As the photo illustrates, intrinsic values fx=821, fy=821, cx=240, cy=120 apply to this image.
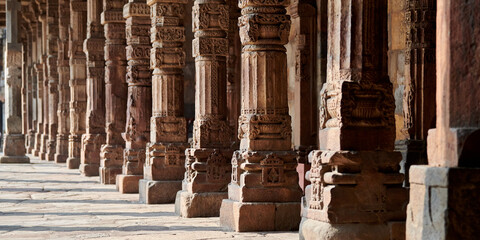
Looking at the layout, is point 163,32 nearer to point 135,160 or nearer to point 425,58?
point 135,160

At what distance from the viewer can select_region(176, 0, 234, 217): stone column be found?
10477 millimetres

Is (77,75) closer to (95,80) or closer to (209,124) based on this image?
(95,80)

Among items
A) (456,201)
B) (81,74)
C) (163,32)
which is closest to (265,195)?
(163,32)

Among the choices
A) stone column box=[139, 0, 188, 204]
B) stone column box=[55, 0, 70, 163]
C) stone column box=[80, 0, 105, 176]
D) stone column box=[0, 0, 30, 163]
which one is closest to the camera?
stone column box=[139, 0, 188, 204]

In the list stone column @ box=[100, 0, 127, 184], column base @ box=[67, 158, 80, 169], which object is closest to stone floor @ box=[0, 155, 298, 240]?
stone column @ box=[100, 0, 127, 184]

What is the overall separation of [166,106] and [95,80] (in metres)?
5.93

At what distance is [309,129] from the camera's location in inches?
571

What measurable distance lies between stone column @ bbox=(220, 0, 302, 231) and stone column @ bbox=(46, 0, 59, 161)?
1776 centimetres

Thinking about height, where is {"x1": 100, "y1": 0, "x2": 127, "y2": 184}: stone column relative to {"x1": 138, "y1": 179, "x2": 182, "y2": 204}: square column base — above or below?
above

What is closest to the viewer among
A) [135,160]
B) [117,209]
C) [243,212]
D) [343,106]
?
[343,106]

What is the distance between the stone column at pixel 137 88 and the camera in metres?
13.8

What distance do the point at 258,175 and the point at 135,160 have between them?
543 cm

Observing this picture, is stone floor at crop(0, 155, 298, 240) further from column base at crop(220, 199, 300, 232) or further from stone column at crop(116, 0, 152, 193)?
stone column at crop(116, 0, 152, 193)

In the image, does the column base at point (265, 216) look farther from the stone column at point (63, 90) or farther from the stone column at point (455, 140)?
the stone column at point (63, 90)
